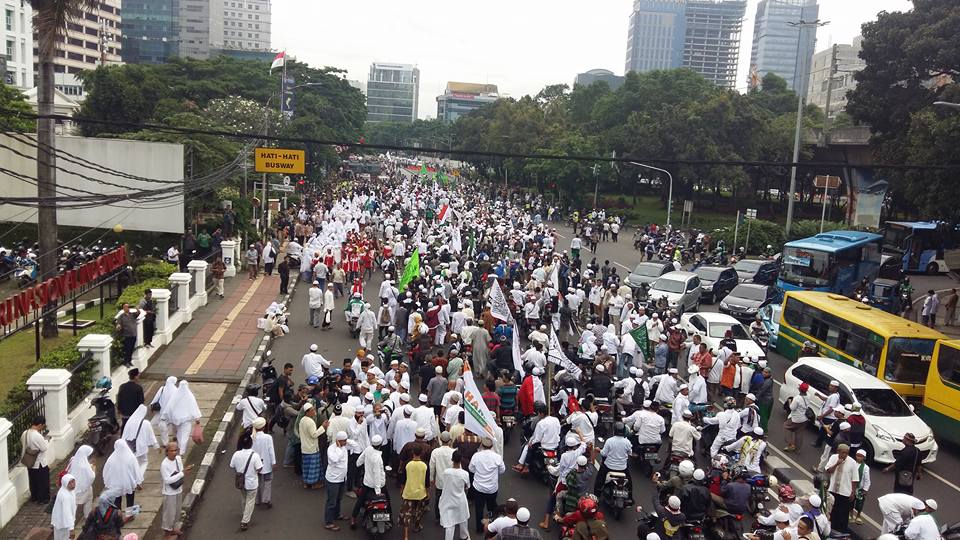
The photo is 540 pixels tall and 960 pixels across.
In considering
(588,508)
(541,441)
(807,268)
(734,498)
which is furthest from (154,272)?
(807,268)

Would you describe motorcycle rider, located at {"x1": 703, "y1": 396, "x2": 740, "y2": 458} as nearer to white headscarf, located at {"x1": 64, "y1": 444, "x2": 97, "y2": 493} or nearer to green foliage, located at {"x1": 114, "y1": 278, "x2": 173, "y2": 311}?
white headscarf, located at {"x1": 64, "y1": 444, "x2": 97, "y2": 493}

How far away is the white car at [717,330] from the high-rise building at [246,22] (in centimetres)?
18117

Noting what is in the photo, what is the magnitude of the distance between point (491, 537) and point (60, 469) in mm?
6622

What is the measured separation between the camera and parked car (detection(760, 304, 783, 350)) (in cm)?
2053

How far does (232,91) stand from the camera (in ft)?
179

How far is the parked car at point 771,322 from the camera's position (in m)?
20.5

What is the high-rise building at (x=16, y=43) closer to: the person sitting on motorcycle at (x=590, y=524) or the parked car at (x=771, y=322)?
the parked car at (x=771, y=322)

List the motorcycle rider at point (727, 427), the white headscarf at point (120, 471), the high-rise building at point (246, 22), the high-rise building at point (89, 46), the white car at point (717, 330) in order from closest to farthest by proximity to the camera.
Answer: the white headscarf at point (120, 471) → the motorcycle rider at point (727, 427) → the white car at point (717, 330) → the high-rise building at point (89, 46) → the high-rise building at point (246, 22)

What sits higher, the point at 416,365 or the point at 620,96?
the point at 620,96

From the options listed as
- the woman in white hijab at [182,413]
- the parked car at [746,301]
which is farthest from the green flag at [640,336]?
the woman in white hijab at [182,413]

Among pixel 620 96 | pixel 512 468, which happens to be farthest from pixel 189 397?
pixel 620 96

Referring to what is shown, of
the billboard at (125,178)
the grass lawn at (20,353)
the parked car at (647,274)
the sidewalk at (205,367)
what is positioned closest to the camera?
the sidewalk at (205,367)

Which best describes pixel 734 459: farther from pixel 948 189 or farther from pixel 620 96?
pixel 620 96

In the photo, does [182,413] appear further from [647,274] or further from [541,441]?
[647,274]
